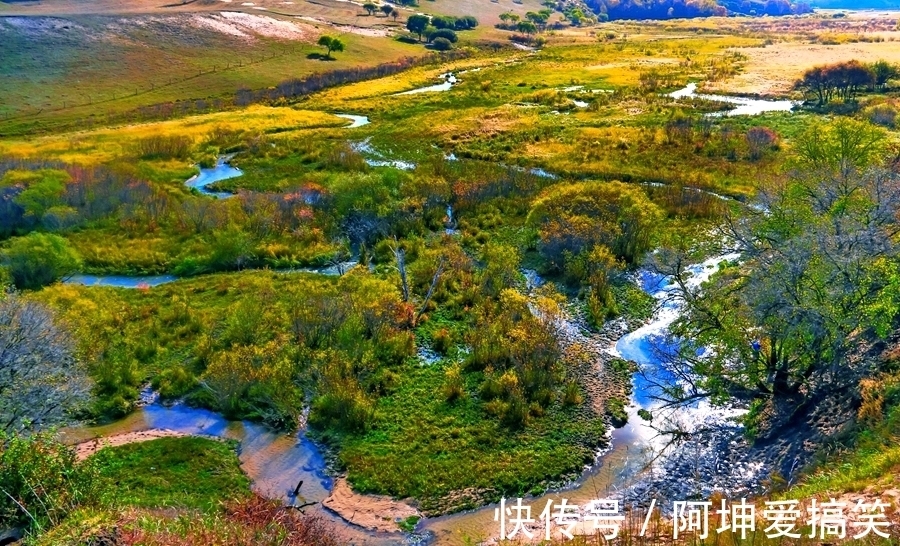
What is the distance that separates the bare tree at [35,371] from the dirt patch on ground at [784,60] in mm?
82745

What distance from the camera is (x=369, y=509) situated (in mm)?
18078

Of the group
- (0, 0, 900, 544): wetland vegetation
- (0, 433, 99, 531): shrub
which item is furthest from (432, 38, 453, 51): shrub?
(0, 433, 99, 531): shrub

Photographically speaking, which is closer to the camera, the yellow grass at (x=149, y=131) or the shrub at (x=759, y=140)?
the shrub at (x=759, y=140)

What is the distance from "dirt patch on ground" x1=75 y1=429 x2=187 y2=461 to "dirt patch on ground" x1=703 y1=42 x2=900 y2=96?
8113 centimetres

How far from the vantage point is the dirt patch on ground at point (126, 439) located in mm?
20453

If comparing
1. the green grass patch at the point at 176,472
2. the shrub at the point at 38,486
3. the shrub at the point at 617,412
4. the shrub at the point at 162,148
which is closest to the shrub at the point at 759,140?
the shrub at the point at 617,412

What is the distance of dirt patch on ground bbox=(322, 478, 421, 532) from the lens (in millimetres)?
17562

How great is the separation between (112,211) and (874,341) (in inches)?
1757

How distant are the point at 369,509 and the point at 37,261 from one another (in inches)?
992

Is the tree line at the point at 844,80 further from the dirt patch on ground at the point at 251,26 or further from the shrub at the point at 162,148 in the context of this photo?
the dirt patch on ground at the point at 251,26

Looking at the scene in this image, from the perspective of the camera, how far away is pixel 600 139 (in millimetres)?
58125

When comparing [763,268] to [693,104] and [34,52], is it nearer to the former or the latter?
[693,104]

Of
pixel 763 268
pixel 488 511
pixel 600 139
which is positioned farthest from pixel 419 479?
pixel 600 139

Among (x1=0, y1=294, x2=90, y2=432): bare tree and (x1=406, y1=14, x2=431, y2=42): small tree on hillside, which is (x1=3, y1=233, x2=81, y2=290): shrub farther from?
(x1=406, y1=14, x2=431, y2=42): small tree on hillside
